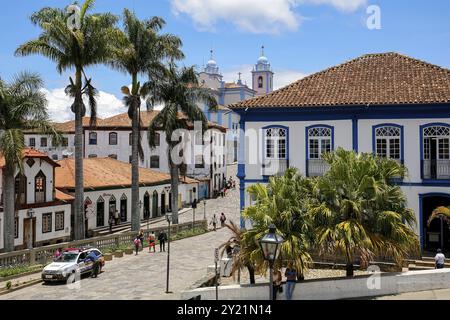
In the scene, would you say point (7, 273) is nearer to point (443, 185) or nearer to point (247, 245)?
point (247, 245)

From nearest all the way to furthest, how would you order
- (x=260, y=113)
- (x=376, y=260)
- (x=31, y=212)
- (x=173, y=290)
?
(x=173, y=290)
(x=376, y=260)
(x=260, y=113)
(x=31, y=212)

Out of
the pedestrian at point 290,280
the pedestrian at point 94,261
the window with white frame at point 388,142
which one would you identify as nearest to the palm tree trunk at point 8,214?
the pedestrian at point 94,261

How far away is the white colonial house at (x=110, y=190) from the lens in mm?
38128

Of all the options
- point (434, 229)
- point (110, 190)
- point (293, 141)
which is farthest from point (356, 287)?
point (110, 190)

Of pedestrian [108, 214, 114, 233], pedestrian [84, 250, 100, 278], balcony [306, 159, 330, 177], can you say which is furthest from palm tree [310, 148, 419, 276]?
pedestrian [108, 214, 114, 233]

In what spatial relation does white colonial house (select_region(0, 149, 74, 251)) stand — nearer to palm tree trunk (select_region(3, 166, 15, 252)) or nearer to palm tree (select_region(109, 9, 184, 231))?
palm tree trunk (select_region(3, 166, 15, 252))

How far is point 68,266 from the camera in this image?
20703mm

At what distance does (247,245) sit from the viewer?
634 inches

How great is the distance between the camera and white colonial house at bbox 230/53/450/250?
22688mm

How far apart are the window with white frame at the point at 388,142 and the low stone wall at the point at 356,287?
25.1 ft

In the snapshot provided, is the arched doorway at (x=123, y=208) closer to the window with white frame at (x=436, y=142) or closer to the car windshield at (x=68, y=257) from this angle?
the car windshield at (x=68, y=257)

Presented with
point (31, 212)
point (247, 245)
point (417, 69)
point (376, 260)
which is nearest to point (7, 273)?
point (31, 212)
